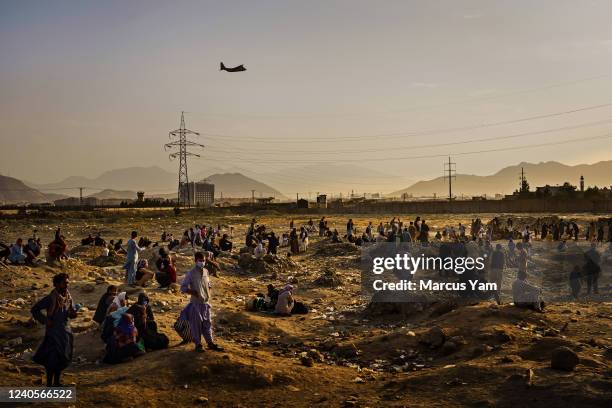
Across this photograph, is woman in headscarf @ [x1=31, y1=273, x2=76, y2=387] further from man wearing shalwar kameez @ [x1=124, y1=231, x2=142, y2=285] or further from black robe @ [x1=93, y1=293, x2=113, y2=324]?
man wearing shalwar kameez @ [x1=124, y1=231, x2=142, y2=285]

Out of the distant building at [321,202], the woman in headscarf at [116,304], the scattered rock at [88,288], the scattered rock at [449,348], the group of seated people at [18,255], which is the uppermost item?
the distant building at [321,202]

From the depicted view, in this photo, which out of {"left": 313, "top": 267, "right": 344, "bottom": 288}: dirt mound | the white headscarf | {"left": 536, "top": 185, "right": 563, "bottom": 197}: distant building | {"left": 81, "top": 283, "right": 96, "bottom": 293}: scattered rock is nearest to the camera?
the white headscarf

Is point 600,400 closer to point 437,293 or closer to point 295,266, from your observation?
point 437,293

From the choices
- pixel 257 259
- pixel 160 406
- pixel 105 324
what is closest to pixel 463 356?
pixel 160 406

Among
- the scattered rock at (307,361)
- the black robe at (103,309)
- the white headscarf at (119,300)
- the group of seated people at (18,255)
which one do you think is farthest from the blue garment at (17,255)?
the scattered rock at (307,361)

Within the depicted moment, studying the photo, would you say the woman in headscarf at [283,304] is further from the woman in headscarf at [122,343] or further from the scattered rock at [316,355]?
the woman in headscarf at [122,343]

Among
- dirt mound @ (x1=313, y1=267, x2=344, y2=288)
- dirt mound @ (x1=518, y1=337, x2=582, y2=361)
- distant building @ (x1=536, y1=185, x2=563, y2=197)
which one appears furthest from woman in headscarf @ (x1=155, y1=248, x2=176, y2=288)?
distant building @ (x1=536, y1=185, x2=563, y2=197)

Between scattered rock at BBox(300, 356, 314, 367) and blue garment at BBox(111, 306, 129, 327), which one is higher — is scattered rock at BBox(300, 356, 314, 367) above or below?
below
